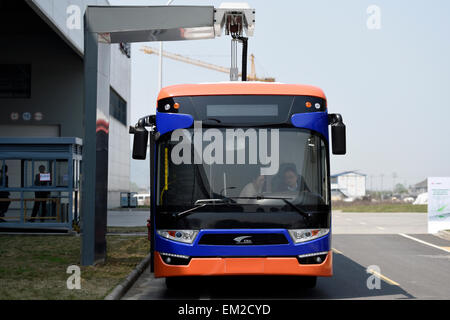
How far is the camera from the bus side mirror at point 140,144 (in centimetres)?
937

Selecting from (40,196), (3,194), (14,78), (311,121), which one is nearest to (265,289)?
(311,121)

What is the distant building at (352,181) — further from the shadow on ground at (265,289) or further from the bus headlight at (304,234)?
the bus headlight at (304,234)

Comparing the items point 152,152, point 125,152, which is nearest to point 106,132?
point 152,152

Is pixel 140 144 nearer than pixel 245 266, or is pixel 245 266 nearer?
pixel 245 266

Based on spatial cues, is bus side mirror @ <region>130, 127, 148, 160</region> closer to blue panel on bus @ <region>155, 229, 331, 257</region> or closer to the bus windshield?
the bus windshield

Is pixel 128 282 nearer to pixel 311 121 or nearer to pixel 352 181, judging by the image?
pixel 311 121

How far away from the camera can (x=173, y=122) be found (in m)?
9.27

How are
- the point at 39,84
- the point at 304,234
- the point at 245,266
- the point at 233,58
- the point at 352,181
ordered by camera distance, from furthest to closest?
the point at 352,181 < the point at 39,84 < the point at 233,58 < the point at 304,234 < the point at 245,266

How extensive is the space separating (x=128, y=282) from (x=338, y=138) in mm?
3745

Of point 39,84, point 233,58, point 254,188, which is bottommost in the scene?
point 254,188

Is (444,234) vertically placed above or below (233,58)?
below

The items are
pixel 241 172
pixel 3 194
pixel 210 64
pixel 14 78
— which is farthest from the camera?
pixel 210 64
